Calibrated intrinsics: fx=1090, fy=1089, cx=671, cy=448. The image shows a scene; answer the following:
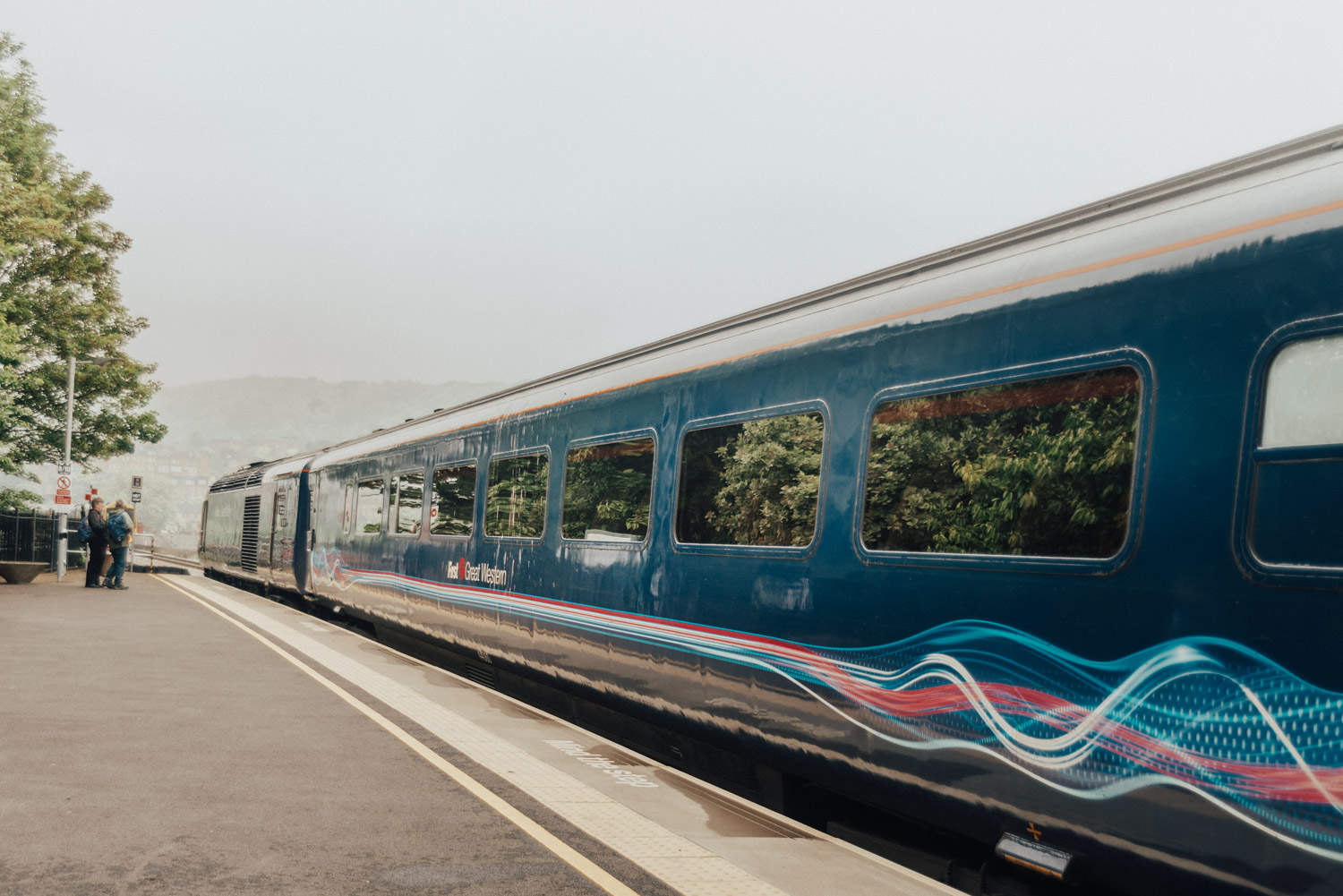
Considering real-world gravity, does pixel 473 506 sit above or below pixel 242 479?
above

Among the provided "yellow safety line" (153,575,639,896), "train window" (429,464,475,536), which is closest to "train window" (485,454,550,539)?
"train window" (429,464,475,536)

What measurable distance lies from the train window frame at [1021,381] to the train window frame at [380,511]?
397 inches

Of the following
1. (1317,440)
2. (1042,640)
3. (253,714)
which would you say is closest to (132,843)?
(253,714)

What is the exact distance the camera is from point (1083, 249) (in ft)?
15.4

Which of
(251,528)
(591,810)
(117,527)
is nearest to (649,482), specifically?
(591,810)

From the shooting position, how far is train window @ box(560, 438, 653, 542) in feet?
25.7

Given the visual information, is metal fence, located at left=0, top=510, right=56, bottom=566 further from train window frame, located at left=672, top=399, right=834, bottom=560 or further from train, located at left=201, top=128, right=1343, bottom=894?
train window frame, located at left=672, top=399, right=834, bottom=560

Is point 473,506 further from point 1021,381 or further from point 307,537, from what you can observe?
point 307,537

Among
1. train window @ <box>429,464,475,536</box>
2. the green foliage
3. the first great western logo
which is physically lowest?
the first great western logo

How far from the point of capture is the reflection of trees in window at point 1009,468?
14.2 feet

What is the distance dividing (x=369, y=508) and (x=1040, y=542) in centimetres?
1229

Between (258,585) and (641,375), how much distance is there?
66.7ft

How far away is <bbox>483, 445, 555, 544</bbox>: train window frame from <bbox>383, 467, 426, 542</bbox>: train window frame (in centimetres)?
205

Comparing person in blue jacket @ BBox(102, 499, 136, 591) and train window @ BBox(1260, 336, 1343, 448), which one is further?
person in blue jacket @ BBox(102, 499, 136, 591)
